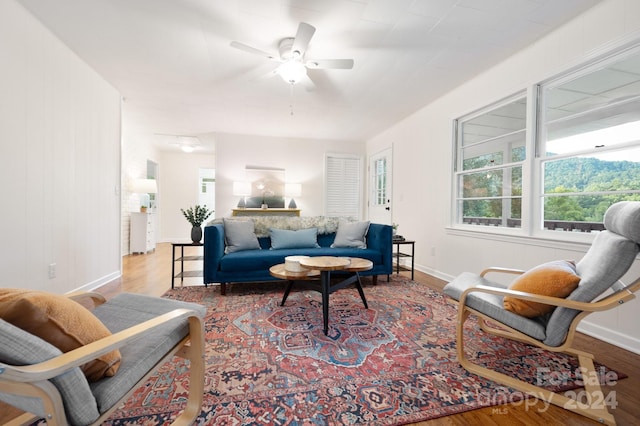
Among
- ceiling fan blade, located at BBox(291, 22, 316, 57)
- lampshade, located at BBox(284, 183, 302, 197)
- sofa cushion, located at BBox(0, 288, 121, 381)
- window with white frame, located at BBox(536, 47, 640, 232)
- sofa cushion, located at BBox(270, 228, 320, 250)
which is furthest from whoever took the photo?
lampshade, located at BBox(284, 183, 302, 197)

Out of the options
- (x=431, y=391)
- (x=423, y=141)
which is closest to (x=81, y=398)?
(x=431, y=391)

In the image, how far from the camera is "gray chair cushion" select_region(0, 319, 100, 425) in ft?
2.14

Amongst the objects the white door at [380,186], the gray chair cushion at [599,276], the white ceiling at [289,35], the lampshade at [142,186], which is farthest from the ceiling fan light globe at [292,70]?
the lampshade at [142,186]

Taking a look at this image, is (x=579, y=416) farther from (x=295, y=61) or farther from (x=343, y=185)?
(x=343, y=185)

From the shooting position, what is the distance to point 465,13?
216cm

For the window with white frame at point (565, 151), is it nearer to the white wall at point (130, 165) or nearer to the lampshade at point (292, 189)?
the lampshade at point (292, 189)

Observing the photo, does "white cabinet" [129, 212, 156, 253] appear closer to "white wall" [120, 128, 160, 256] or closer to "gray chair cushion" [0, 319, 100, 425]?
"white wall" [120, 128, 160, 256]

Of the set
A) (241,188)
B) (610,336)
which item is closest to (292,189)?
(241,188)

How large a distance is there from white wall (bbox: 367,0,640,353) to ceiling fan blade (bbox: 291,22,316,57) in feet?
6.90

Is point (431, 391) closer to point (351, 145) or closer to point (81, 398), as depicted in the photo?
point (81, 398)

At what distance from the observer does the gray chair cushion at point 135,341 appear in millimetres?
834

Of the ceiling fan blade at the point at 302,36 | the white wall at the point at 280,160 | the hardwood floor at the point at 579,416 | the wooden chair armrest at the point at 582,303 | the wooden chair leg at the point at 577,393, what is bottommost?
the hardwood floor at the point at 579,416

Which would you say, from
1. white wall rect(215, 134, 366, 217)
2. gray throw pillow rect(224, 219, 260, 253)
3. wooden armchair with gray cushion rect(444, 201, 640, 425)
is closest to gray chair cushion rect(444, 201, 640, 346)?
wooden armchair with gray cushion rect(444, 201, 640, 425)

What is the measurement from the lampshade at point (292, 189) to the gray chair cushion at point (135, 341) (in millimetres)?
4272
